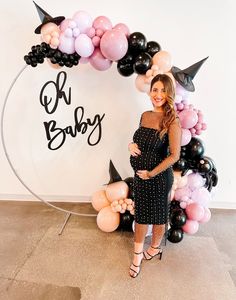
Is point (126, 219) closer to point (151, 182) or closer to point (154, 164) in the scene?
point (151, 182)

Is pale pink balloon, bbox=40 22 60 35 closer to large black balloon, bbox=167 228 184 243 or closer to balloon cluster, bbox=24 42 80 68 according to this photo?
balloon cluster, bbox=24 42 80 68

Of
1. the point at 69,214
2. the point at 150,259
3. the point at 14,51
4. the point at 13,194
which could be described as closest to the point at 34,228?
the point at 69,214

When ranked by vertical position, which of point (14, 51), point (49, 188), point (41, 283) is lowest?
point (41, 283)

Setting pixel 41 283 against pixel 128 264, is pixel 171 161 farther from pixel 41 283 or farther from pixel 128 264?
pixel 41 283

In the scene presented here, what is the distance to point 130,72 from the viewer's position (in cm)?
219

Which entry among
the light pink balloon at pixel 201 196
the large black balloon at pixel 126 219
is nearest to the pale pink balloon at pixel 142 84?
the light pink balloon at pixel 201 196

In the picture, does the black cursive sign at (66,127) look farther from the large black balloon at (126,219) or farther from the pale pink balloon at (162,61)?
the pale pink balloon at (162,61)

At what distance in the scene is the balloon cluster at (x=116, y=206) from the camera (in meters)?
2.45

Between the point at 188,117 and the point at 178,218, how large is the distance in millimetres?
882

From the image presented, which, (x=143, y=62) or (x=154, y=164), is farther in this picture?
(x=143, y=62)

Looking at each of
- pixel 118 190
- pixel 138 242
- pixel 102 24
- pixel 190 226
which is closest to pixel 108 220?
pixel 118 190

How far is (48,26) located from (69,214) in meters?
1.86

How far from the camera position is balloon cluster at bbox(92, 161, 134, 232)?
2.45m

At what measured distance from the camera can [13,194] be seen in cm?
322
